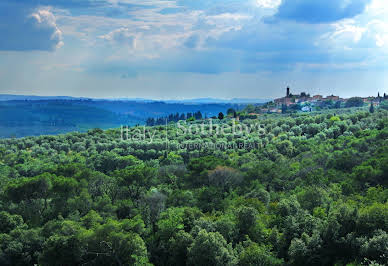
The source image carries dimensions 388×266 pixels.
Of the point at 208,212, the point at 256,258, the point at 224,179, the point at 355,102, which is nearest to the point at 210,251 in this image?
the point at 256,258

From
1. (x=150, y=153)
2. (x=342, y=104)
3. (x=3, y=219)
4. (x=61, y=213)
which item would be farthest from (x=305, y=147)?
(x=342, y=104)

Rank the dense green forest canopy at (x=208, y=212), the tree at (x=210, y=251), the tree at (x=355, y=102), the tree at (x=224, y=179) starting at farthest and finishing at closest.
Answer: the tree at (x=355, y=102) → the tree at (x=224, y=179) → the dense green forest canopy at (x=208, y=212) → the tree at (x=210, y=251)

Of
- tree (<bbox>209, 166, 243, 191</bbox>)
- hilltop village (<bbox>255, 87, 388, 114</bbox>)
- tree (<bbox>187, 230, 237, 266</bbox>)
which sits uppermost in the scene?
hilltop village (<bbox>255, 87, 388, 114</bbox>)

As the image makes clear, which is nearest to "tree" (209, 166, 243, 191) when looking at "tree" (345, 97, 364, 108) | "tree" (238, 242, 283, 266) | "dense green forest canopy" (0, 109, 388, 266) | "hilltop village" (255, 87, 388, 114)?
"dense green forest canopy" (0, 109, 388, 266)

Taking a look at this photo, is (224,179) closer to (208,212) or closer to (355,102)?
(208,212)

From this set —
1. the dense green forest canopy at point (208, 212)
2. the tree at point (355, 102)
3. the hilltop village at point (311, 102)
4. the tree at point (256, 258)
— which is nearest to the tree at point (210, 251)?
the dense green forest canopy at point (208, 212)

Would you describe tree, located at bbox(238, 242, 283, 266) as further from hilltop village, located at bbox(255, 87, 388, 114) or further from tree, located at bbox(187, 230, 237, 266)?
hilltop village, located at bbox(255, 87, 388, 114)

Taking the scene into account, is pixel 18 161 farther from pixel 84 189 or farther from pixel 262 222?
pixel 262 222

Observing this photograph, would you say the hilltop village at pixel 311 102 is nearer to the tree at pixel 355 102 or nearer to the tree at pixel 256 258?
the tree at pixel 355 102
